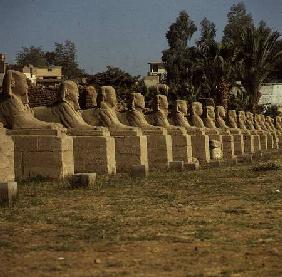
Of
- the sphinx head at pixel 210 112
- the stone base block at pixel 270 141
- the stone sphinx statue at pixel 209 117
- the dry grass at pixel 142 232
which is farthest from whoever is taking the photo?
the stone base block at pixel 270 141

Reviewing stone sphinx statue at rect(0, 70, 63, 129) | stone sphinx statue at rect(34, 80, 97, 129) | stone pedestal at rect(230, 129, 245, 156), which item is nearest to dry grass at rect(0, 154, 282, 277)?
stone sphinx statue at rect(0, 70, 63, 129)

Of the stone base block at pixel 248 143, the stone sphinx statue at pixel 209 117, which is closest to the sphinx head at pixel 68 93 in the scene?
the stone sphinx statue at pixel 209 117

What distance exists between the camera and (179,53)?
6238 cm

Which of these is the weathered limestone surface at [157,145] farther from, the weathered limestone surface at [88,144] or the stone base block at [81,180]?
the stone base block at [81,180]

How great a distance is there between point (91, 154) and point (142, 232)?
333 inches

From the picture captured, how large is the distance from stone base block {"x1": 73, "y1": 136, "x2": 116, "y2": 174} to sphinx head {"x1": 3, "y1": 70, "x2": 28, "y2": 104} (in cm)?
188

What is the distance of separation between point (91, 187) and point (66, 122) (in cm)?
436

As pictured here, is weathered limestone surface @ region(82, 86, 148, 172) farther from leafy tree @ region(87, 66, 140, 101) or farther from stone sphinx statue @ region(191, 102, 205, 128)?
leafy tree @ region(87, 66, 140, 101)

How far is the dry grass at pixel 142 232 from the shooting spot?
5168mm

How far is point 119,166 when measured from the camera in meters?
16.7

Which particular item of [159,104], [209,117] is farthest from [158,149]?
[209,117]

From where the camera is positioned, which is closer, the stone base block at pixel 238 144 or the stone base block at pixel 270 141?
the stone base block at pixel 238 144

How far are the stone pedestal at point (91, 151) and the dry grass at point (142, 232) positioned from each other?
3621 mm

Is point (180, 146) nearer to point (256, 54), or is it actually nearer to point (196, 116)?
point (196, 116)
